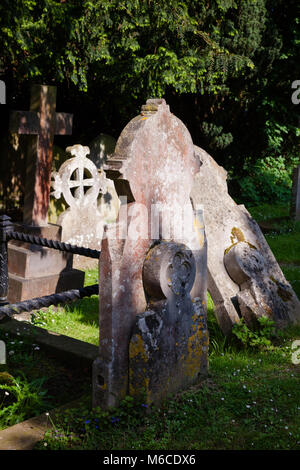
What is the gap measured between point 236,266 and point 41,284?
107 inches

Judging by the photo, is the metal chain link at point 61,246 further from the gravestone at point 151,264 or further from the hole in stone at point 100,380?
the hole in stone at point 100,380

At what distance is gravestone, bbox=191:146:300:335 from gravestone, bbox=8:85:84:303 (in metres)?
2.36

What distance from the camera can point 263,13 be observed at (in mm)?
10969

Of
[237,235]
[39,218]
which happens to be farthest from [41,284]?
[237,235]

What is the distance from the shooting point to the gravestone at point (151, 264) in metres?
3.01

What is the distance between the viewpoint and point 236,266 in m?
4.79

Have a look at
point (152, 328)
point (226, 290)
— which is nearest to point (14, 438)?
point (152, 328)

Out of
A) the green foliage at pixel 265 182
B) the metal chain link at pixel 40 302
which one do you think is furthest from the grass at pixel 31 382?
the green foliage at pixel 265 182

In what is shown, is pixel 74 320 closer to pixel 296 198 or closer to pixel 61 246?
pixel 61 246

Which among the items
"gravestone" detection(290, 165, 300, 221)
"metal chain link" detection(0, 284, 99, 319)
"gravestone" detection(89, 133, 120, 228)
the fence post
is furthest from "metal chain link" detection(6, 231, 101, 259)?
"gravestone" detection(290, 165, 300, 221)

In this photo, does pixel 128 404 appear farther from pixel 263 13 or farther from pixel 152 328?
pixel 263 13

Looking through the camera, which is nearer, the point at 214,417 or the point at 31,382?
the point at 214,417

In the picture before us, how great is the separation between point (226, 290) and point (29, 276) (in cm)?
276

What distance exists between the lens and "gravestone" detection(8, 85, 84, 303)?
252 inches
